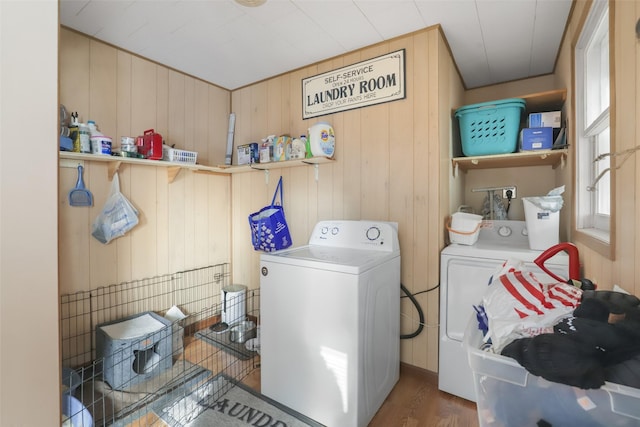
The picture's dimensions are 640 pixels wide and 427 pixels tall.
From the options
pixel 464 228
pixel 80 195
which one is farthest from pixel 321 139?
pixel 80 195

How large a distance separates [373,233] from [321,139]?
2.56ft

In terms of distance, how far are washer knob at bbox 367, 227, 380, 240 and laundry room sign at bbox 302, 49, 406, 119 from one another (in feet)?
3.00

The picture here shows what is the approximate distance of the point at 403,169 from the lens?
1.95 m

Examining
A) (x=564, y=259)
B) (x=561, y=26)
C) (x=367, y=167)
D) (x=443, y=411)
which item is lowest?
(x=443, y=411)

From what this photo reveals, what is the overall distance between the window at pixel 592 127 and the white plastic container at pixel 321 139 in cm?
144

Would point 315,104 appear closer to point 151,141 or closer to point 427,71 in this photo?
point 427,71

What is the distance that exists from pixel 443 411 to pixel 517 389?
Answer: 53.9 inches

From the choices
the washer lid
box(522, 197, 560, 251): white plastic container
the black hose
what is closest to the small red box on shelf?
the washer lid

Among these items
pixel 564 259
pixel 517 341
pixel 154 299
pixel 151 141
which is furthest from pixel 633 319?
pixel 154 299

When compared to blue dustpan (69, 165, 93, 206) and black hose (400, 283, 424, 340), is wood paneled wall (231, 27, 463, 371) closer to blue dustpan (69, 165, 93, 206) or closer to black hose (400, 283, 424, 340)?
black hose (400, 283, 424, 340)

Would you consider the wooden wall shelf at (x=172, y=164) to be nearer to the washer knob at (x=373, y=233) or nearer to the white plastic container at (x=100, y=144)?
the white plastic container at (x=100, y=144)

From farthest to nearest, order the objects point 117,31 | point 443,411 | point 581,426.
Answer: point 117,31 → point 443,411 → point 581,426

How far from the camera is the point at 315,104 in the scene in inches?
90.9

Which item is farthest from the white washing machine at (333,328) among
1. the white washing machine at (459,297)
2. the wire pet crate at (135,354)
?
the wire pet crate at (135,354)
